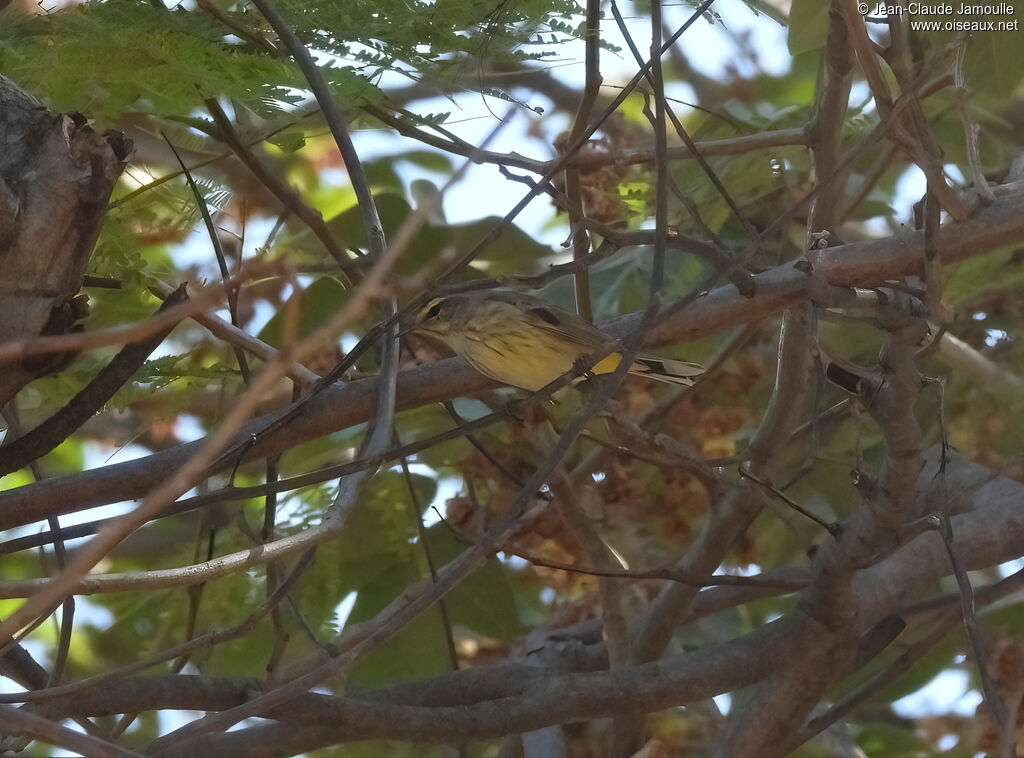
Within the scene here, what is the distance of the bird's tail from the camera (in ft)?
9.23

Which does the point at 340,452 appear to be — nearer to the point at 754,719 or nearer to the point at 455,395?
the point at 455,395

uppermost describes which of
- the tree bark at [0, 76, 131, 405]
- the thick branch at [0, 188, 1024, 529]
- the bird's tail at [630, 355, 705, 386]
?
the bird's tail at [630, 355, 705, 386]

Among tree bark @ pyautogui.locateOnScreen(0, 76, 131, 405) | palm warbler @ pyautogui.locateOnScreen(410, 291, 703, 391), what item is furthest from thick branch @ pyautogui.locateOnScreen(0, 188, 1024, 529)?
palm warbler @ pyautogui.locateOnScreen(410, 291, 703, 391)

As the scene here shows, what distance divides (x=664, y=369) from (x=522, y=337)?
0.44 m

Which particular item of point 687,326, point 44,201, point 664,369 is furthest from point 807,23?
point 44,201

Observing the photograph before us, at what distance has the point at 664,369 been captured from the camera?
9.30ft

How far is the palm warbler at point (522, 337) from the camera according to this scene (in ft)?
9.26

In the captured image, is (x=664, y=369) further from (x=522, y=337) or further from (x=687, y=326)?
(x=687, y=326)

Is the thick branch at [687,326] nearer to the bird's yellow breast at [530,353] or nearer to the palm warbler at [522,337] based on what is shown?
the palm warbler at [522,337]

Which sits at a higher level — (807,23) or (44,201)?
(807,23)

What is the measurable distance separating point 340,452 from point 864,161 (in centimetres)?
223

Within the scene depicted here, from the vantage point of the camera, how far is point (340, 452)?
343cm

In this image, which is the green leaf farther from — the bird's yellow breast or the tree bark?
the tree bark

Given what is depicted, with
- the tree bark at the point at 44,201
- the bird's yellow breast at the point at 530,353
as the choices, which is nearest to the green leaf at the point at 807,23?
the bird's yellow breast at the point at 530,353
